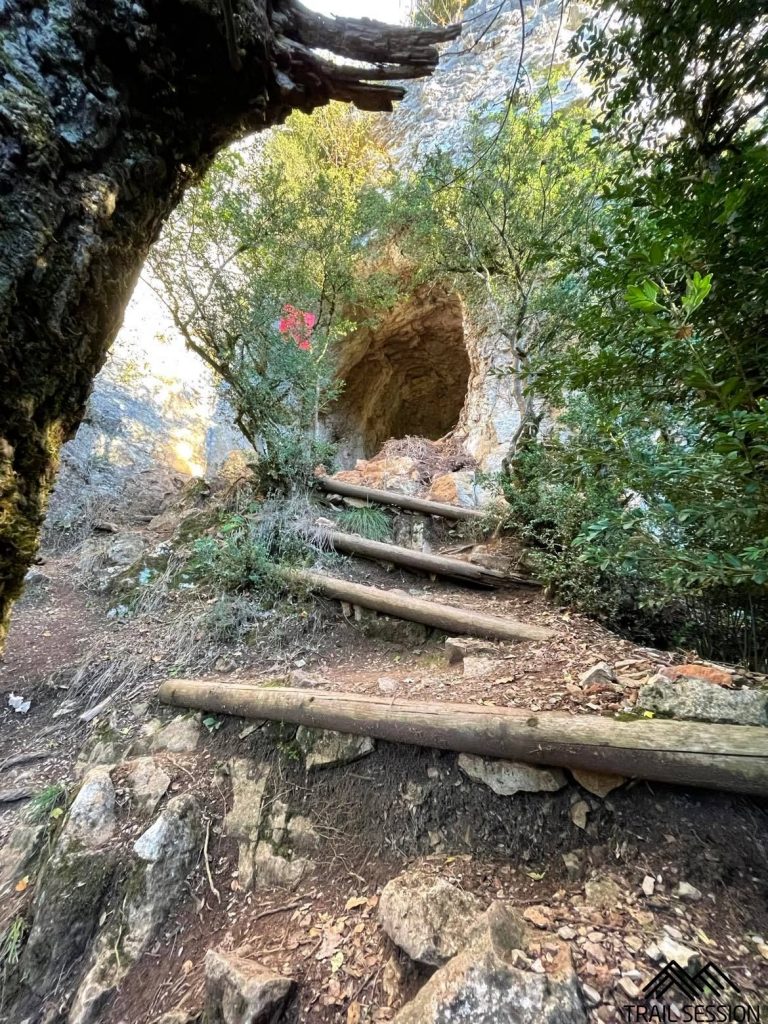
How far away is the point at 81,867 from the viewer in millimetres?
1943

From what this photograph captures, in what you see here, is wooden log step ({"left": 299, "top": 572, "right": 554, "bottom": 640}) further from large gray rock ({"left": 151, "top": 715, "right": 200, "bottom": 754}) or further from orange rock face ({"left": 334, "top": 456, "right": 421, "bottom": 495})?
orange rock face ({"left": 334, "top": 456, "right": 421, "bottom": 495})

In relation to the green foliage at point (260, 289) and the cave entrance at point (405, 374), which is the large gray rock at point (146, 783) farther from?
the cave entrance at point (405, 374)

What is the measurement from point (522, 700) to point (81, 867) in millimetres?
2223

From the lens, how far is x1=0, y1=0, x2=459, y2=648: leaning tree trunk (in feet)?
3.17

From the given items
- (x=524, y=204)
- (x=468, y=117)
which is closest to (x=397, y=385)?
(x=468, y=117)

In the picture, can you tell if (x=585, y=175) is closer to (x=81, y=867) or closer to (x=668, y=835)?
(x=668, y=835)

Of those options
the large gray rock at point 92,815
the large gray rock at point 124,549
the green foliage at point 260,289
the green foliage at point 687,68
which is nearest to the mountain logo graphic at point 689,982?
the large gray rock at point 92,815

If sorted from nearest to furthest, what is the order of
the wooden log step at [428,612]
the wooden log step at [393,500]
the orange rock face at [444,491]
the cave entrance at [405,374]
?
the wooden log step at [428,612] → the wooden log step at [393,500] → the orange rock face at [444,491] → the cave entrance at [405,374]

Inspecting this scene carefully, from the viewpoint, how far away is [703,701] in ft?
5.16

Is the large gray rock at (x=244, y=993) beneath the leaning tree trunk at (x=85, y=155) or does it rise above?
beneath

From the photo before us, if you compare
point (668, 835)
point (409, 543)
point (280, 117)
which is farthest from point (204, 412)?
point (668, 835)

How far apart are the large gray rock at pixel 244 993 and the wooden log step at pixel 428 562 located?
2875 millimetres
